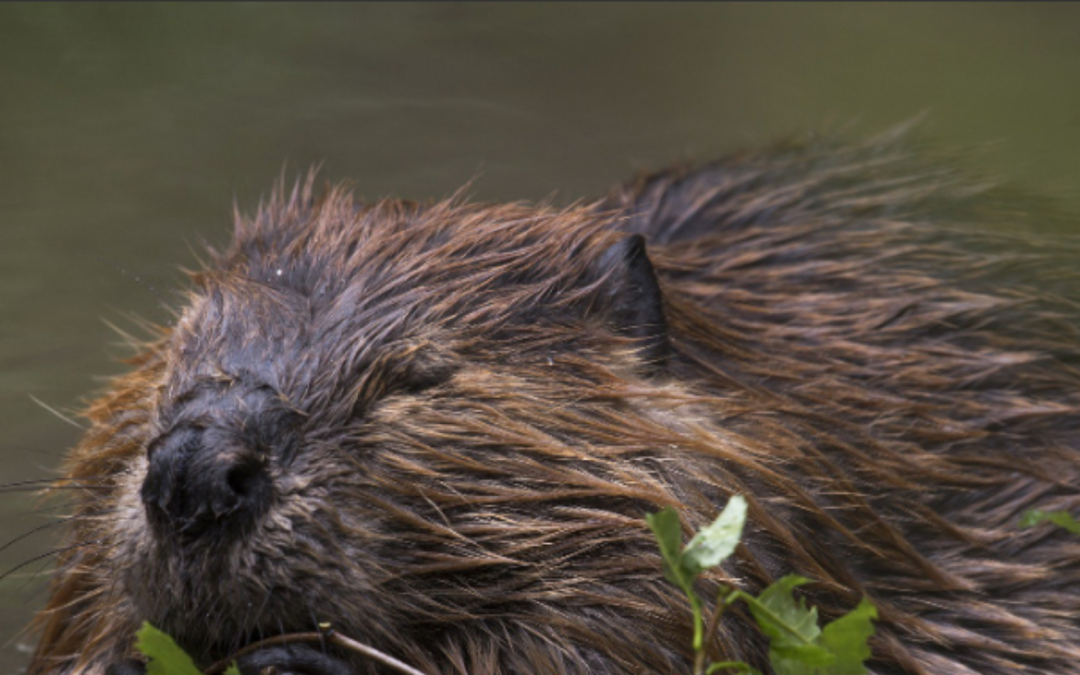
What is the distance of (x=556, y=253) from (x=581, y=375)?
0.26m

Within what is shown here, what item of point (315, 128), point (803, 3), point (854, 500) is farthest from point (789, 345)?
point (803, 3)

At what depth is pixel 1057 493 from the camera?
3.05m

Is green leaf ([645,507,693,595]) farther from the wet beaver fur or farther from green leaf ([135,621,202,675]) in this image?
green leaf ([135,621,202,675])

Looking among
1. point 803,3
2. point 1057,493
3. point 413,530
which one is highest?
point 803,3

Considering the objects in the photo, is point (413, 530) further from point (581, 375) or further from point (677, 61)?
point (677, 61)

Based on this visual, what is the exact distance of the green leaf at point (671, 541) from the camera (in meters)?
1.89

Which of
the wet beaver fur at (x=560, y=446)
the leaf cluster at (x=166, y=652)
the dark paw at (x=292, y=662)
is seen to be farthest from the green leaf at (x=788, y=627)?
the leaf cluster at (x=166, y=652)

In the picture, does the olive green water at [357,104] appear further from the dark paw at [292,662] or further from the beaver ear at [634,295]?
the dark paw at [292,662]

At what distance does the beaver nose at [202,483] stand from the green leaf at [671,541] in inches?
25.0

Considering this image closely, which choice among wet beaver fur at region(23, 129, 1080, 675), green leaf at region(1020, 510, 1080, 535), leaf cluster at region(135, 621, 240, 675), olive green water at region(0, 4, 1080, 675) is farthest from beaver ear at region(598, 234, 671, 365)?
olive green water at region(0, 4, 1080, 675)

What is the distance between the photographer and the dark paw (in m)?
2.25

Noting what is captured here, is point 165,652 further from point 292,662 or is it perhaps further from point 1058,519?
point 1058,519

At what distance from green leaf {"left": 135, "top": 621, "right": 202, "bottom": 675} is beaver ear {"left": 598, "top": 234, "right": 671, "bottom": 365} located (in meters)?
0.97

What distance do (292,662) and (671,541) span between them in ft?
2.18
